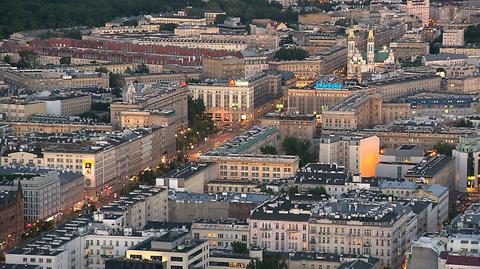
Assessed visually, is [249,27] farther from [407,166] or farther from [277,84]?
[407,166]

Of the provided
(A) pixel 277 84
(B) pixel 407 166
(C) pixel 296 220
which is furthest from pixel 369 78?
(C) pixel 296 220

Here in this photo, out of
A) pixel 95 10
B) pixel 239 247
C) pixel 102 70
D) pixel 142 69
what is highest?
pixel 95 10

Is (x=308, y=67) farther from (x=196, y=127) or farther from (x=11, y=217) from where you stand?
(x=11, y=217)

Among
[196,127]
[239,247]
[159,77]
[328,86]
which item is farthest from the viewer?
[159,77]

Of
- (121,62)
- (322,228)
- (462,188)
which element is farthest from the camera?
(121,62)

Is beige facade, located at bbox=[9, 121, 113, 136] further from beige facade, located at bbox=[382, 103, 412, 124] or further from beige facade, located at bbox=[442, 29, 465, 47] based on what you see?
beige facade, located at bbox=[442, 29, 465, 47]

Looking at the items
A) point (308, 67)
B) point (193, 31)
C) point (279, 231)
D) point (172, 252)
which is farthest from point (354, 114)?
point (193, 31)
